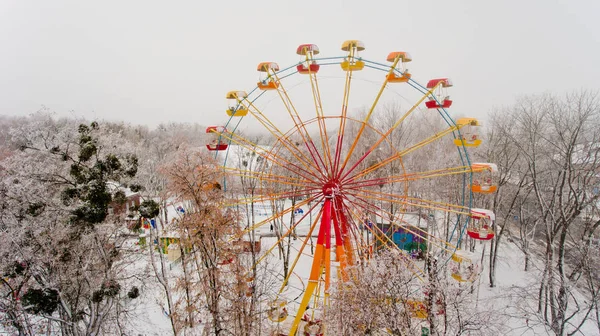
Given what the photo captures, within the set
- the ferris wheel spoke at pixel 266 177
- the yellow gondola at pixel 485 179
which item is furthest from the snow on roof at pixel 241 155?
the yellow gondola at pixel 485 179

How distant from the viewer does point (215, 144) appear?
10555 mm

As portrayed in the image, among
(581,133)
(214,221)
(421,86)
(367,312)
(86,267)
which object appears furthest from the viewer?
(581,133)

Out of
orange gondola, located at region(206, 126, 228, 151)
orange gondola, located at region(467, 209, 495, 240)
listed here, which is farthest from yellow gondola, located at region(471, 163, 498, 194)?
orange gondola, located at region(206, 126, 228, 151)

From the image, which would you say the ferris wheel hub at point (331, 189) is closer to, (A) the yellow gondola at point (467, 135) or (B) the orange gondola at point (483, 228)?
(A) the yellow gondola at point (467, 135)

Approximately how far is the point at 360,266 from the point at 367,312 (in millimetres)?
1206

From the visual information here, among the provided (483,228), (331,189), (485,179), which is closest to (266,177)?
(331,189)

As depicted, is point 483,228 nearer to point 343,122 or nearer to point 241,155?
point 343,122

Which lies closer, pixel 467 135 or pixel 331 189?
pixel 331 189

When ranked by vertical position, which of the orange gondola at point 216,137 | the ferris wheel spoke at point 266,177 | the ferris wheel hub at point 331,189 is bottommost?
the ferris wheel hub at point 331,189

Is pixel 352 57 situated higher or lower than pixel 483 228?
higher

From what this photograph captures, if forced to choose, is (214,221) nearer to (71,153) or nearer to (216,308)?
(216,308)

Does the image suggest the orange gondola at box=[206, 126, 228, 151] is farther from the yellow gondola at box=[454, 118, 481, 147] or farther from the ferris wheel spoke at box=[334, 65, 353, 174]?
the yellow gondola at box=[454, 118, 481, 147]

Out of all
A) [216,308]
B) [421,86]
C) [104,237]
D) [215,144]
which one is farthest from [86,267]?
[421,86]

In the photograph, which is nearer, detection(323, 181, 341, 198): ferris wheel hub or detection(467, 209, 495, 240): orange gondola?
detection(323, 181, 341, 198): ferris wheel hub
